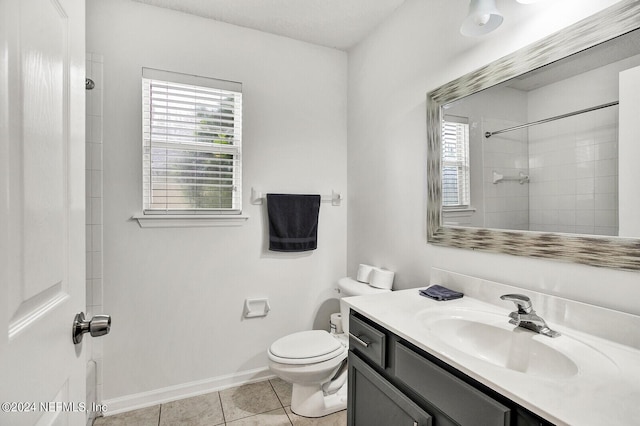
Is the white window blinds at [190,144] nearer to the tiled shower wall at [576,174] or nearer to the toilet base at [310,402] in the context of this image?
the toilet base at [310,402]

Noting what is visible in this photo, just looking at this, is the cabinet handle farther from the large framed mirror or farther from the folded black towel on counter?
the large framed mirror

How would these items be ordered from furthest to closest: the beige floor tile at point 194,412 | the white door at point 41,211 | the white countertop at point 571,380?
the beige floor tile at point 194,412
the white countertop at point 571,380
the white door at point 41,211

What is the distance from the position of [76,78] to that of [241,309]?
1813mm

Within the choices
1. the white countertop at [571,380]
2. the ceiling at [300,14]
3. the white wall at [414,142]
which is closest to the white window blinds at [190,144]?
the ceiling at [300,14]

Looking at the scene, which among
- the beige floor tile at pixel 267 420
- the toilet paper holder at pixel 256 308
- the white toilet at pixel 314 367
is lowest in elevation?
the beige floor tile at pixel 267 420

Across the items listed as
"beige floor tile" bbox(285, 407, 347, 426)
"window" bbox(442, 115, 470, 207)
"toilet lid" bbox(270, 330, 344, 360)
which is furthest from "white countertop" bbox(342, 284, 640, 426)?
"beige floor tile" bbox(285, 407, 347, 426)

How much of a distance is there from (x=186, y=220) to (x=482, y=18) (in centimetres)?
191

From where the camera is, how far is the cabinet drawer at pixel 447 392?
82 centimetres

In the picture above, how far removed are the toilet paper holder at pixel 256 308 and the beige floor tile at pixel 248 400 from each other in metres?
0.48

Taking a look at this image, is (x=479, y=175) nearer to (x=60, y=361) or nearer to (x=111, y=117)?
(x=60, y=361)

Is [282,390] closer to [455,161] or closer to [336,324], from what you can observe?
[336,324]

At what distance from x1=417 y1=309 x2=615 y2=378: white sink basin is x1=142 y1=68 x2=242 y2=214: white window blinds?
154cm

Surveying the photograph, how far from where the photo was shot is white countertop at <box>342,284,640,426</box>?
2.25 ft

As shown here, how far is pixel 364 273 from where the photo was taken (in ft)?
7.29
